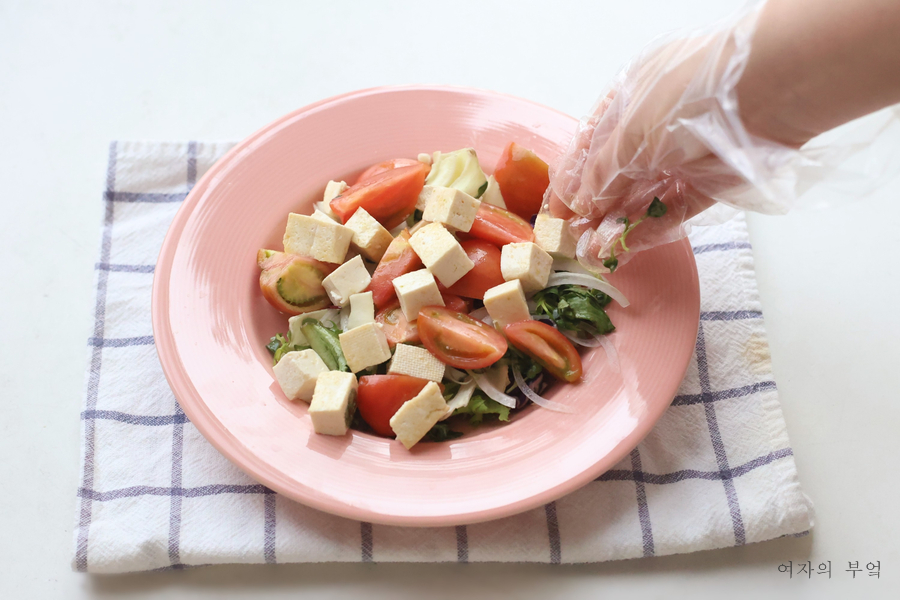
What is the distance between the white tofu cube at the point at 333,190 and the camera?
7.29 ft

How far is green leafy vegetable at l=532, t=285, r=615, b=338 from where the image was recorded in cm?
200

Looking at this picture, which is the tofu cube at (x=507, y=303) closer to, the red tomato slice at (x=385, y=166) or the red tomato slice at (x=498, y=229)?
the red tomato slice at (x=498, y=229)

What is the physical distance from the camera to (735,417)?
2078mm

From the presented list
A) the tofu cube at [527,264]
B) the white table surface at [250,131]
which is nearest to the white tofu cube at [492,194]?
the tofu cube at [527,264]

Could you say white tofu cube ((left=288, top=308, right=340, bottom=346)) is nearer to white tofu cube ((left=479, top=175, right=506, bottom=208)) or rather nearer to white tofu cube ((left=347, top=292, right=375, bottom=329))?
white tofu cube ((left=347, top=292, right=375, bottom=329))

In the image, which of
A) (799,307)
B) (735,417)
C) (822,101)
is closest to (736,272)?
(799,307)

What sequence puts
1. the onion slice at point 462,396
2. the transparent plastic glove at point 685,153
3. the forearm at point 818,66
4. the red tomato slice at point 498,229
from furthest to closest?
the red tomato slice at point 498,229 → the onion slice at point 462,396 → the transparent plastic glove at point 685,153 → the forearm at point 818,66

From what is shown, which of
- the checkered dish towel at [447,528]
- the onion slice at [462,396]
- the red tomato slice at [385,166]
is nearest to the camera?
the checkered dish towel at [447,528]

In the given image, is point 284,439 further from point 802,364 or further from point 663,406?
point 802,364

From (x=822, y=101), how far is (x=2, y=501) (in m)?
2.40

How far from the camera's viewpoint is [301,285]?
82.2 inches

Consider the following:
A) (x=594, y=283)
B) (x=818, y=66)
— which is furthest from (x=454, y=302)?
(x=818, y=66)

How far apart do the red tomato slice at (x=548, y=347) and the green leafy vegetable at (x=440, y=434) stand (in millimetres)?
330

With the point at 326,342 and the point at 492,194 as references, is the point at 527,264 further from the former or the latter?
the point at 326,342
